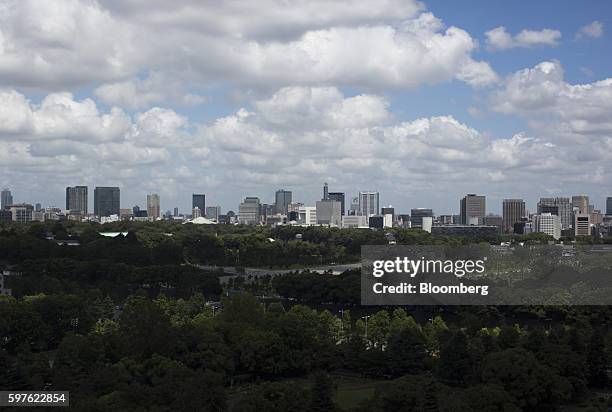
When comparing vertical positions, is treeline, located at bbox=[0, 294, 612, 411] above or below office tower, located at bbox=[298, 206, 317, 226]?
below

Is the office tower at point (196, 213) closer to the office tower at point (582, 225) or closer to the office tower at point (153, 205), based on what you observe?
the office tower at point (153, 205)

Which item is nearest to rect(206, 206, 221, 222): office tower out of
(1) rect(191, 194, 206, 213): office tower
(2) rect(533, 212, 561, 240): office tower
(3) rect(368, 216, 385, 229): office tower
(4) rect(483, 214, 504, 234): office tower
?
(1) rect(191, 194, 206, 213): office tower

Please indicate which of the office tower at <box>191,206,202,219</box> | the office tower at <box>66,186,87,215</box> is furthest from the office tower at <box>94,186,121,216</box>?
the office tower at <box>191,206,202,219</box>

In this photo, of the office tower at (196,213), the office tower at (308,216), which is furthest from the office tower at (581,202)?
the office tower at (196,213)

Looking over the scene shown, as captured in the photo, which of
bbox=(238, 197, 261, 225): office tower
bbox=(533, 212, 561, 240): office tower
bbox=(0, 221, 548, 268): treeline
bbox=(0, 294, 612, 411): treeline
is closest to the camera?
bbox=(0, 294, 612, 411): treeline

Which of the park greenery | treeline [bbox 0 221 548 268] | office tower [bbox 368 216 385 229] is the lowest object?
the park greenery

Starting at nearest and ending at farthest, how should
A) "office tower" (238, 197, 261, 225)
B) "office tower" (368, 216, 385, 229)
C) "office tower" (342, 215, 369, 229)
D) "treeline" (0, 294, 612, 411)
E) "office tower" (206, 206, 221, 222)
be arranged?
"treeline" (0, 294, 612, 411), "office tower" (368, 216, 385, 229), "office tower" (342, 215, 369, 229), "office tower" (238, 197, 261, 225), "office tower" (206, 206, 221, 222)

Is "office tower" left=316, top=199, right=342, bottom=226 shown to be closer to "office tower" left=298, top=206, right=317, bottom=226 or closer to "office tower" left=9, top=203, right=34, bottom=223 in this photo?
"office tower" left=298, top=206, right=317, bottom=226

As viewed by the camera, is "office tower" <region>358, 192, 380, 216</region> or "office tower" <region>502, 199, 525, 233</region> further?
"office tower" <region>358, 192, 380, 216</region>
